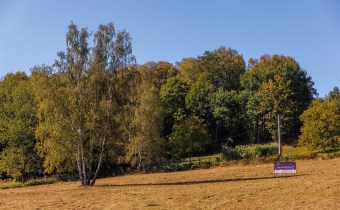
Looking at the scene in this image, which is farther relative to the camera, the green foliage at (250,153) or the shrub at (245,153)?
the shrub at (245,153)

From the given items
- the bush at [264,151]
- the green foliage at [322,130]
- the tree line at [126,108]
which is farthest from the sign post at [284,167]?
the green foliage at [322,130]

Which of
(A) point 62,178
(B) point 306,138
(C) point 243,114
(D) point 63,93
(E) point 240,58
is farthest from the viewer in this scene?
(E) point 240,58

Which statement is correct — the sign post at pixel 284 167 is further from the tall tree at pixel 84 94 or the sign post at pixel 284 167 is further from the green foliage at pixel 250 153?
the green foliage at pixel 250 153

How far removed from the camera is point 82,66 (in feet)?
138

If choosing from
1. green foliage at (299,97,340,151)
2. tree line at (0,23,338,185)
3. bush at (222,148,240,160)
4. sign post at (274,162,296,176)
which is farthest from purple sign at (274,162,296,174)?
green foliage at (299,97,340,151)

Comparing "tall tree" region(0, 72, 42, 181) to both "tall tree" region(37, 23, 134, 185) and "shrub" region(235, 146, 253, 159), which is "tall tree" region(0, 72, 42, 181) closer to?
"tall tree" region(37, 23, 134, 185)

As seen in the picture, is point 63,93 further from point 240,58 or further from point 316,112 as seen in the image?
point 240,58

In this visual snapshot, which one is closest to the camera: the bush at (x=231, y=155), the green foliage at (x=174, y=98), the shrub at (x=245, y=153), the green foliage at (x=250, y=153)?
the green foliage at (x=250, y=153)

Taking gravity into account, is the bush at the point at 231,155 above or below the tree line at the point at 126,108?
below

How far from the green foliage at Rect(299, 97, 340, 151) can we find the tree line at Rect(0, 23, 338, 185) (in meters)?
1.19

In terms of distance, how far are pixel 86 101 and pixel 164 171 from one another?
2401 cm

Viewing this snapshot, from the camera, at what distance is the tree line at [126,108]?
41.5 meters

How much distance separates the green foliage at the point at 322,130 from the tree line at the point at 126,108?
3.91 ft

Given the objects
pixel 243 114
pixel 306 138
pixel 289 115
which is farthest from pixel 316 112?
pixel 243 114
